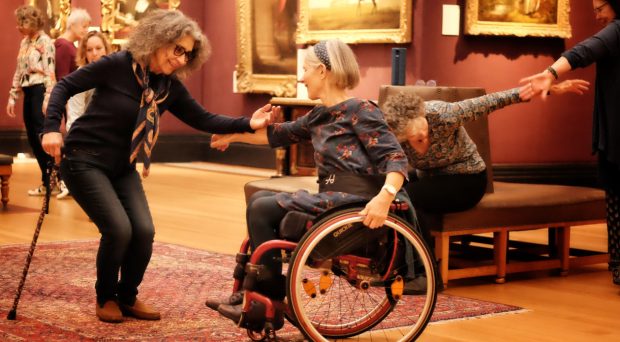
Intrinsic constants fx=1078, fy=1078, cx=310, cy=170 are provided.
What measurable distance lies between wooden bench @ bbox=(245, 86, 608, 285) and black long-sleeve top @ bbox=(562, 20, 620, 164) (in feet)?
1.39

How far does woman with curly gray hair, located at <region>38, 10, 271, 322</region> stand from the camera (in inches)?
158

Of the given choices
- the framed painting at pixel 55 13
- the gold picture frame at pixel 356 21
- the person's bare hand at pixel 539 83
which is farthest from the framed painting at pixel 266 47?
the person's bare hand at pixel 539 83

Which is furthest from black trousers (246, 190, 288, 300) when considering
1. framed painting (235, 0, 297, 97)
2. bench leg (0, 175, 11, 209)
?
framed painting (235, 0, 297, 97)

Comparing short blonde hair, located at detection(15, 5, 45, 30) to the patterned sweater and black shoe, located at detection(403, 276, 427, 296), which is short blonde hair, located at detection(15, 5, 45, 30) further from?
black shoe, located at detection(403, 276, 427, 296)

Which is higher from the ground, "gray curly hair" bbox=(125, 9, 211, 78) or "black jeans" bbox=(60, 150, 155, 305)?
"gray curly hair" bbox=(125, 9, 211, 78)

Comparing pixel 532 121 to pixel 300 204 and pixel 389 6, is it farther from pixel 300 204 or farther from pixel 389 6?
pixel 300 204

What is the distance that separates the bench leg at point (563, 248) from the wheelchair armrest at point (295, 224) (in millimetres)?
2310

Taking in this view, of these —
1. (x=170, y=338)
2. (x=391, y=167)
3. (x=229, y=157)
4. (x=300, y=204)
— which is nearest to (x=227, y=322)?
(x=170, y=338)

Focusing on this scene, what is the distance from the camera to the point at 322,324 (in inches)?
152

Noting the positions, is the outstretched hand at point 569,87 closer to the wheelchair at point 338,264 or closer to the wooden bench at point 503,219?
the wooden bench at point 503,219

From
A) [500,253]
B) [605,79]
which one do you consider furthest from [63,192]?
[605,79]

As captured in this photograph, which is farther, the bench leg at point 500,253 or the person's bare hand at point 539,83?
the bench leg at point 500,253

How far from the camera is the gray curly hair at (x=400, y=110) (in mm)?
4285

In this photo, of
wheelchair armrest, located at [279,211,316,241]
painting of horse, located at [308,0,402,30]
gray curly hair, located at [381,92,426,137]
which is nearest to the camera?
wheelchair armrest, located at [279,211,316,241]
